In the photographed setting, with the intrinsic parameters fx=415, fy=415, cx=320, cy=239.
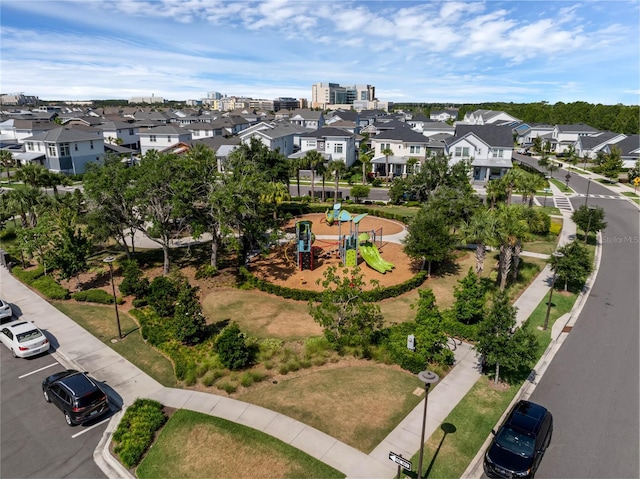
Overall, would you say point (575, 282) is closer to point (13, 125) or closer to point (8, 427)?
point (8, 427)

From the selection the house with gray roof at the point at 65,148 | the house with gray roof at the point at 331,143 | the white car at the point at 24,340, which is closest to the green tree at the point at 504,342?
the white car at the point at 24,340

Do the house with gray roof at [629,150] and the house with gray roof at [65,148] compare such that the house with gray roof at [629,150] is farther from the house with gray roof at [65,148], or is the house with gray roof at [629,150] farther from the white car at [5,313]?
Answer: the house with gray roof at [65,148]

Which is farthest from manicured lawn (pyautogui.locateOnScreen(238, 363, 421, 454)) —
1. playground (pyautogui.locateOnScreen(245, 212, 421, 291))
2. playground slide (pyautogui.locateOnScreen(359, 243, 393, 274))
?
playground slide (pyautogui.locateOnScreen(359, 243, 393, 274))

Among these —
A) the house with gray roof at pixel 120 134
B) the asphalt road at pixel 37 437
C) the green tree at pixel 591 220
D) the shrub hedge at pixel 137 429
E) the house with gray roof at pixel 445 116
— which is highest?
the house with gray roof at pixel 445 116

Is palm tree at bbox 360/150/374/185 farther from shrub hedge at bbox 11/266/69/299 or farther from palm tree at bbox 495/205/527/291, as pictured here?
shrub hedge at bbox 11/266/69/299

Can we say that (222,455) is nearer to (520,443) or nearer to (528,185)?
(520,443)

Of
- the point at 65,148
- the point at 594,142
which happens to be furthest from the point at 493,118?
the point at 65,148
